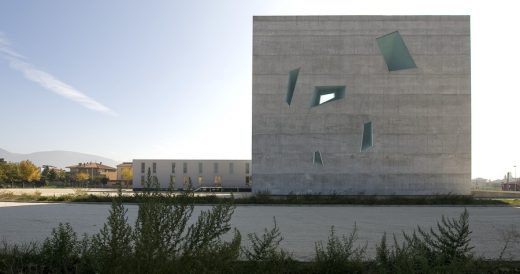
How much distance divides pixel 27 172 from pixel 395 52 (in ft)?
196

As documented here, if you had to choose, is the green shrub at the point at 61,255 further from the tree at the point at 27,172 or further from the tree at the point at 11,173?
the tree at the point at 27,172

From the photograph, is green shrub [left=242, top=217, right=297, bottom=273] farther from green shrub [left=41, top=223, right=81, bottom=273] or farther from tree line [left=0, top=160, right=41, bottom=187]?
tree line [left=0, top=160, right=41, bottom=187]

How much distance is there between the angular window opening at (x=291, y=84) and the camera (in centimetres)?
3219

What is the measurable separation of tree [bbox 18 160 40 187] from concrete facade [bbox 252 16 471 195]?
5085 cm

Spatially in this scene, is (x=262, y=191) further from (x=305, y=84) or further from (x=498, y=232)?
(x=498, y=232)

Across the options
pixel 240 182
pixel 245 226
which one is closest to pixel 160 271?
pixel 245 226

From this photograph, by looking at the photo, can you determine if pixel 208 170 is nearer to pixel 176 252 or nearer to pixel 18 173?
pixel 18 173

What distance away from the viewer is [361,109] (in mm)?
32250

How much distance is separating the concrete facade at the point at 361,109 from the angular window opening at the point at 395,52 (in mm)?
358

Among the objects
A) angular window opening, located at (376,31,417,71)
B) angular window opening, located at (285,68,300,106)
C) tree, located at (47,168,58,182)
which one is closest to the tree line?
tree, located at (47,168,58,182)

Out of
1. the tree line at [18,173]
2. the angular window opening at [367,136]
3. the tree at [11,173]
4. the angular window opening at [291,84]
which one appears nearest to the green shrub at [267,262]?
the angular window opening at [291,84]

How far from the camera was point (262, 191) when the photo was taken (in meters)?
31.8

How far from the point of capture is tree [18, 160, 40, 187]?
220 ft

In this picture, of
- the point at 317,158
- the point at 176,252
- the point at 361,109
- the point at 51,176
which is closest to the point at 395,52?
the point at 361,109
